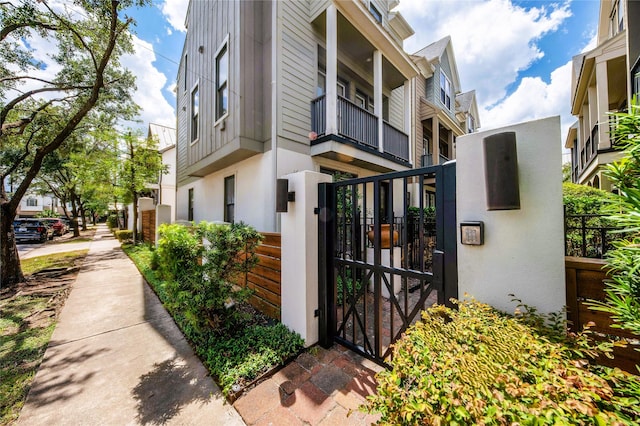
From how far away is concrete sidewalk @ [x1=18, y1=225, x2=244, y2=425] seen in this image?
86.3 inches

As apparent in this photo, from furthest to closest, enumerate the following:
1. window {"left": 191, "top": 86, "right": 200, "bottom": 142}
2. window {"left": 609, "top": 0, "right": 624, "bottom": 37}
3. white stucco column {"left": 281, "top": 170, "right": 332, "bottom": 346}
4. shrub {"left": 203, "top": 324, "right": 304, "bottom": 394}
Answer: window {"left": 609, "top": 0, "right": 624, "bottom": 37} → window {"left": 191, "top": 86, "right": 200, "bottom": 142} → white stucco column {"left": 281, "top": 170, "right": 332, "bottom": 346} → shrub {"left": 203, "top": 324, "right": 304, "bottom": 394}

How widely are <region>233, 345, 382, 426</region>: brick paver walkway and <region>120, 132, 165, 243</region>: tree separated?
12345 millimetres

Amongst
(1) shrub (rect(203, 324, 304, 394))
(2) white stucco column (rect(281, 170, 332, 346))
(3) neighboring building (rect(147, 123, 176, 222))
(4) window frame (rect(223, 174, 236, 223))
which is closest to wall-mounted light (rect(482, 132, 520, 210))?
(2) white stucco column (rect(281, 170, 332, 346))

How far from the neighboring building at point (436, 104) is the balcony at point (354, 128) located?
4356 mm

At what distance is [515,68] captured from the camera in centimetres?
953

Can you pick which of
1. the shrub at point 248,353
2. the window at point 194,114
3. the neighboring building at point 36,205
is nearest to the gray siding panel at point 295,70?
the shrub at point 248,353

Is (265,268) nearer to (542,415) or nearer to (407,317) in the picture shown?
(407,317)

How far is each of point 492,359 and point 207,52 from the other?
370 inches

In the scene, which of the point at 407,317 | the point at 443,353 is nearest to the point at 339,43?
the point at 407,317

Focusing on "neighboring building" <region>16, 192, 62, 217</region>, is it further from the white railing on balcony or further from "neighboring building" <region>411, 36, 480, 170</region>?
"neighboring building" <region>411, 36, 480, 170</region>

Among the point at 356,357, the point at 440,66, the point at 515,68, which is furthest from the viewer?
the point at 440,66

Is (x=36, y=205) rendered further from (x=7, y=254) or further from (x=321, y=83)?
(x=321, y=83)

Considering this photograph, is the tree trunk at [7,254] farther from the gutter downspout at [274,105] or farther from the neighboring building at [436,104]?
the neighboring building at [436,104]

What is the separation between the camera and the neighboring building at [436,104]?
1143cm
